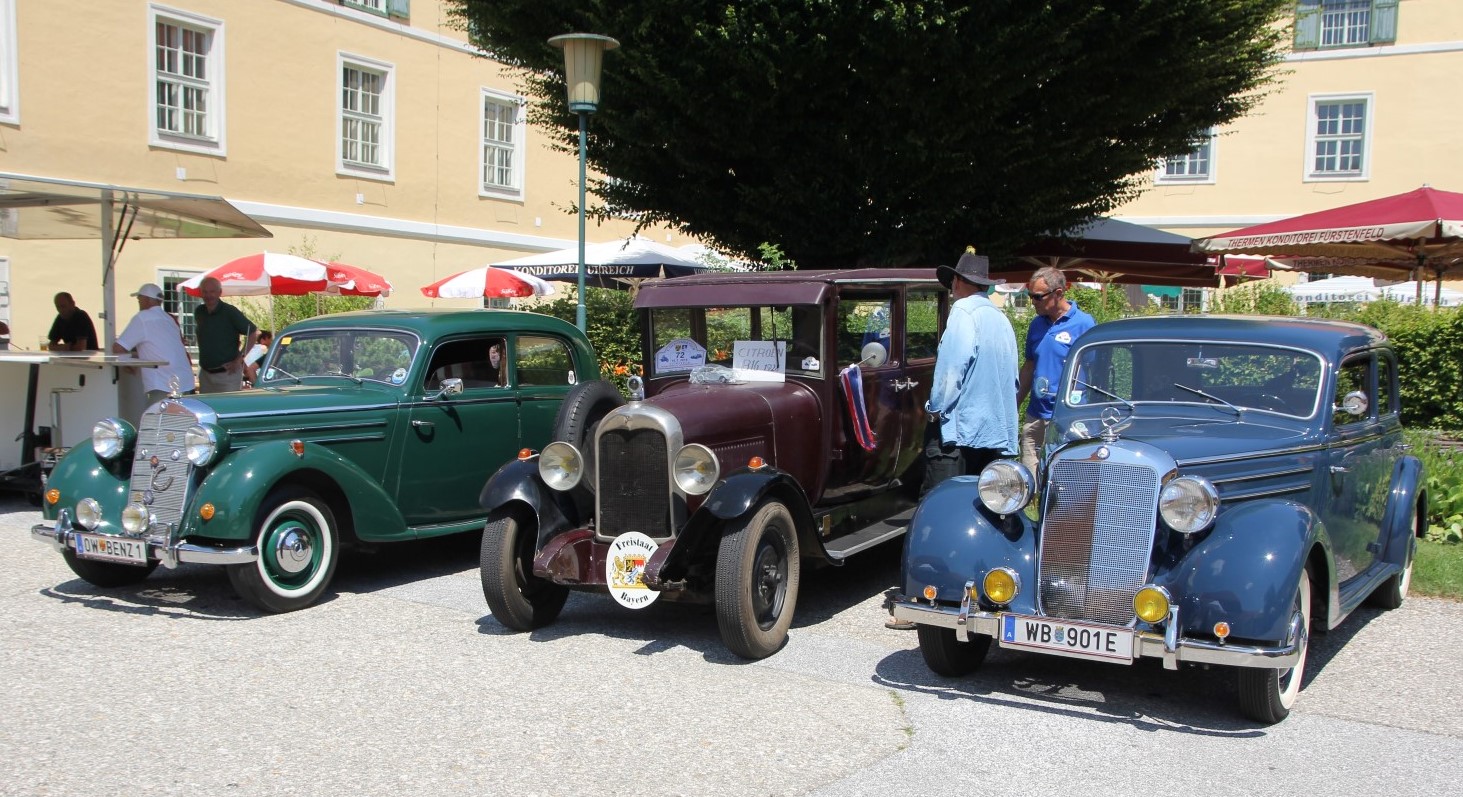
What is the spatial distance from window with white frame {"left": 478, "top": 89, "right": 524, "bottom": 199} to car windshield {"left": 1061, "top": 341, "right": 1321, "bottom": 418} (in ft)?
59.2

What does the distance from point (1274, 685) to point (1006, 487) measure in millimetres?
1281

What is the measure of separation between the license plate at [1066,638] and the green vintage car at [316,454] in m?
3.94

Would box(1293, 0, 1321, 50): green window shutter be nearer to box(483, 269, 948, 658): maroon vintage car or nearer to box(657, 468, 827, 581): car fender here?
box(483, 269, 948, 658): maroon vintage car

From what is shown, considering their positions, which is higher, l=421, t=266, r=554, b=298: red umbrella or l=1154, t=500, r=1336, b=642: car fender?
l=421, t=266, r=554, b=298: red umbrella

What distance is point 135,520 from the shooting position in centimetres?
637

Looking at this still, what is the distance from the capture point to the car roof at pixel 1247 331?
563cm

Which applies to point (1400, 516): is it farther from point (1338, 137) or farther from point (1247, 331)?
point (1338, 137)

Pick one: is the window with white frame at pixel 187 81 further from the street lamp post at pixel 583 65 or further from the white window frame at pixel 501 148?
the street lamp post at pixel 583 65

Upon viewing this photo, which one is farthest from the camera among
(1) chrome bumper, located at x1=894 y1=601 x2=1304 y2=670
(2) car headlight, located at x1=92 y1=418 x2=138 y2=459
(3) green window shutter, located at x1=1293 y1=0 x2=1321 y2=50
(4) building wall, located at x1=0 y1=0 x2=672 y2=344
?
(3) green window shutter, located at x1=1293 y1=0 x2=1321 y2=50

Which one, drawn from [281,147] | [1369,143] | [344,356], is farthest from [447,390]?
[1369,143]

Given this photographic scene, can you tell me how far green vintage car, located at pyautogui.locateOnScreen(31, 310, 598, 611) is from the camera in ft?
20.8

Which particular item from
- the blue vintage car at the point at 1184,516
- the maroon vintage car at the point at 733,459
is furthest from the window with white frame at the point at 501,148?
the blue vintage car at the point at 1184,516

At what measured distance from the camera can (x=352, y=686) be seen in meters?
5.07

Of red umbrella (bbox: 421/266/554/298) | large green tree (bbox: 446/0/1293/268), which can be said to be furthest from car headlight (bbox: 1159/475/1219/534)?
red umbrella (bbox: 421/266/554/298)
